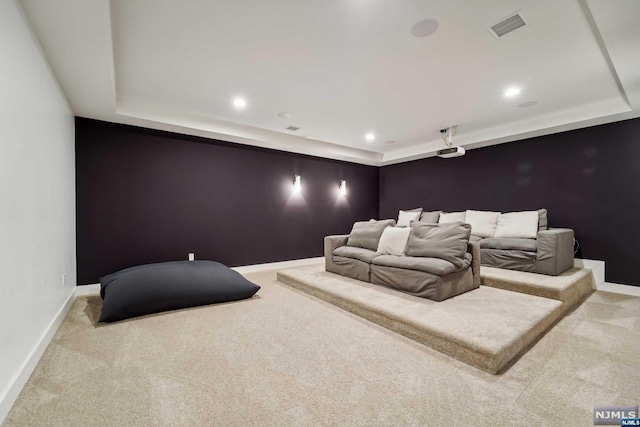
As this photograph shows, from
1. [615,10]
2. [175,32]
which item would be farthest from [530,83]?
[175,32]

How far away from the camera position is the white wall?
1539 millimetres

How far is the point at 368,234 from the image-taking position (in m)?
3.96

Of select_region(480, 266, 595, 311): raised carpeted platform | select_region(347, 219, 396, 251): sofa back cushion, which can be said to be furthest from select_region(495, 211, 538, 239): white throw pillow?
select_region(347, 219, 396, 251): sofa back cushion

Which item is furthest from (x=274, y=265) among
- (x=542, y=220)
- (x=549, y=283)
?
(x=542, y=220)

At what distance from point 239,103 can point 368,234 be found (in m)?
2.51

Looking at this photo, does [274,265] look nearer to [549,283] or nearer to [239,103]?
[239,103]

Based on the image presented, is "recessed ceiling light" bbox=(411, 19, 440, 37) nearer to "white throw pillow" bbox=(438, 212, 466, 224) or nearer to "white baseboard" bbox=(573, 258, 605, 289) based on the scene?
"white throw pillow" bbox=(438, 212, 466, 224)

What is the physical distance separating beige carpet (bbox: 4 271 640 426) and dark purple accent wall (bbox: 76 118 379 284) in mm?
1586

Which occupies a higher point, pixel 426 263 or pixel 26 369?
pixel 426 263

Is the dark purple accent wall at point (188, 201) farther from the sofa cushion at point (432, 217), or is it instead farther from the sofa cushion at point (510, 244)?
the sofa cushion at point (510, 244)

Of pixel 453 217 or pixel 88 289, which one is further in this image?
pixel 453 217

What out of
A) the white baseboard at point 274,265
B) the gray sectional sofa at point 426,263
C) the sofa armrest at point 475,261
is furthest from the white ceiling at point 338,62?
the white baseboard at point 274,265

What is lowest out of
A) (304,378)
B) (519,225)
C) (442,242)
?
(304,378)

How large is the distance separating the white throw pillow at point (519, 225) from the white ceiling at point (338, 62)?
1385 mm
